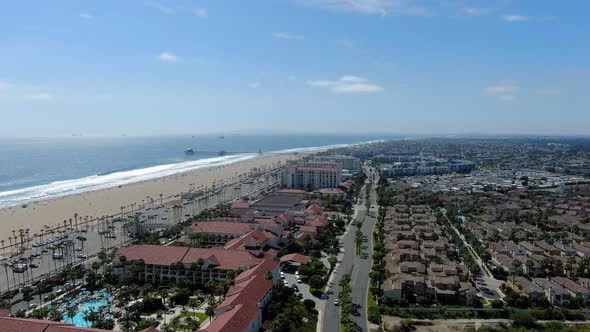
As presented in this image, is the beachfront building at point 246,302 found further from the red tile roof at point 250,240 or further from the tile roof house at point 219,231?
the tile roof house at point 219,231

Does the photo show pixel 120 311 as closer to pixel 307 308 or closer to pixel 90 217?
pixel 307 308

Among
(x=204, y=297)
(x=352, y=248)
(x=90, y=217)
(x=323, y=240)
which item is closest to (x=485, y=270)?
(x=352, y=248)

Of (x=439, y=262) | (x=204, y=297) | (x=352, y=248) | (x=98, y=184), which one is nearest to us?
(x=204, y=297)

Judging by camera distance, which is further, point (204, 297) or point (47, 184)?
point (47, 184)

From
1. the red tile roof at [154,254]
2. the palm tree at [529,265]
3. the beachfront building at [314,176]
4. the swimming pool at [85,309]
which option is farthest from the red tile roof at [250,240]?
the beachfront building at [314,176]

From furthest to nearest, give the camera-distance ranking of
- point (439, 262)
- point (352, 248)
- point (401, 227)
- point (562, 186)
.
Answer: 1. point (562, 186)
2. point (401, 227)
3. point (352, 248)
4. point (439, 262)

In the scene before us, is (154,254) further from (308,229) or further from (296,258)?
(308,229)
